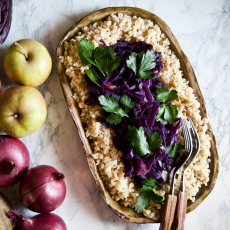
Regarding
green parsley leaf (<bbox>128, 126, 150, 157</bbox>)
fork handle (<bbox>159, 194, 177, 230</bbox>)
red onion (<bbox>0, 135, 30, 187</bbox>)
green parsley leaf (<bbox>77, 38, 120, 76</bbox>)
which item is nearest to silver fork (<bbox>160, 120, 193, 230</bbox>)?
fork handle (<bbox>159, 194, 177, 230</bbox>)

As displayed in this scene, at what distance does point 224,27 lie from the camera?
58.5 inches

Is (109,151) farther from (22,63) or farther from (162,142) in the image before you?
(22,63)

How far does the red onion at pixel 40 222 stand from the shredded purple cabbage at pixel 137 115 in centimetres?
45

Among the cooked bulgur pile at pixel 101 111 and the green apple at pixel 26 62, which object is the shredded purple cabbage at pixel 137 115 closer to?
the cooked bulgur pile at pixel 101 111

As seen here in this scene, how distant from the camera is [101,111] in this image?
3.77 ft

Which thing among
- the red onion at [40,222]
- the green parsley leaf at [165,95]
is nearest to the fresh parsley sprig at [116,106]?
the green parsley leaf at [165,95]

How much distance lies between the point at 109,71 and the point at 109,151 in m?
0.42

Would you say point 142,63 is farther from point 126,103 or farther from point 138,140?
point 138,140

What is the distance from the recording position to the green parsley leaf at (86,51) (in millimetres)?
1062

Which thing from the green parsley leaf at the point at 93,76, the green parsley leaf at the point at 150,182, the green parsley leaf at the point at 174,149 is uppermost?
the green parsley leaf at the point at 93,76

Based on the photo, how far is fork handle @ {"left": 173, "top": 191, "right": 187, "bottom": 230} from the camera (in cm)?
111

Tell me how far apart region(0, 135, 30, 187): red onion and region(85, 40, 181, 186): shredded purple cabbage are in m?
0.44

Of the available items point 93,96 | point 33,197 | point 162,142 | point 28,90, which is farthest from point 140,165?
point 28,90

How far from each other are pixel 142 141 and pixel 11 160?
667 mm
